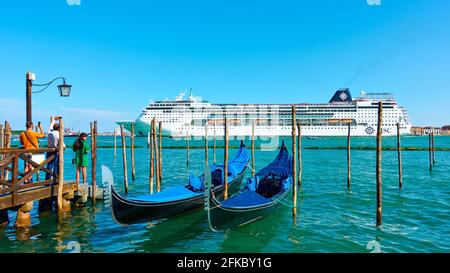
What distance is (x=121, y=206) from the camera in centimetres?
572

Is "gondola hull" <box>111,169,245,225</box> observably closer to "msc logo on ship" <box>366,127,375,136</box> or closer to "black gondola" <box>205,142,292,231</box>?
"black gondola" <box>205,142,292,231</box>

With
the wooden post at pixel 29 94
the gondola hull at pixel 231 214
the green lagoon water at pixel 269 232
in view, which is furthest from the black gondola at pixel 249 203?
the wooden post at pixel 29 94

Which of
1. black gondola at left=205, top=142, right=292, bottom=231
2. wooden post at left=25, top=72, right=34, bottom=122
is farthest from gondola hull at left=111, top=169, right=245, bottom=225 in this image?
wooden post at left=25, top=72, right=34, bottom=122

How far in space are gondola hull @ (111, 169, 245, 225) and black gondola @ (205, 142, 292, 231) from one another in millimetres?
1088

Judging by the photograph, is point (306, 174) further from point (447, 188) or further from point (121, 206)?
point (121, 206)

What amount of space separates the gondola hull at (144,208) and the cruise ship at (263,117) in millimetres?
47538

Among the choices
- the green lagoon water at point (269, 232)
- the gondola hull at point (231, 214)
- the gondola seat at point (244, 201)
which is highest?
the gondola seat at point (244, 201)

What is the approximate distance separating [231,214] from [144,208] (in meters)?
1.72

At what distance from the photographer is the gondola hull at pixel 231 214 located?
5.60 m

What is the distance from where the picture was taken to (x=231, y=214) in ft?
19.8

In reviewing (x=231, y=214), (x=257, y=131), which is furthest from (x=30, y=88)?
(x=257, y=131)

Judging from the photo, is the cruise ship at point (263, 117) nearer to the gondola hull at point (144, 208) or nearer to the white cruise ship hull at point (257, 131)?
the white cruise ship hull at point (257, 131)

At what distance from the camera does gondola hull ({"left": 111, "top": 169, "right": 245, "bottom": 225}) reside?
5667 millimetres

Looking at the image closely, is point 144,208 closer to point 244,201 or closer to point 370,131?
point 244,201
